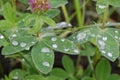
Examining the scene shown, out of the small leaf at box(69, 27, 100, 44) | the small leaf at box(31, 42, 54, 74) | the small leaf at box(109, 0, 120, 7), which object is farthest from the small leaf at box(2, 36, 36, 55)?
the small leaf at box(109, 0, 120, 7)

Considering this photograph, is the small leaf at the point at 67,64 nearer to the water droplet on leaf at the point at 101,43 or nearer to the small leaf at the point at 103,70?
the small leaf at the point at 103,70

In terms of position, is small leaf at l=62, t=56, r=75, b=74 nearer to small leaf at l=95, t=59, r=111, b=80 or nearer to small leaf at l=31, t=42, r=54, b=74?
small leaf at l=95, t=59, r=111, b=80

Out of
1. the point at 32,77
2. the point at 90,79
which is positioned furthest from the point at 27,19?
the point at 90,79

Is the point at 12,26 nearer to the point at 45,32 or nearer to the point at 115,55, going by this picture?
the point at 45,32

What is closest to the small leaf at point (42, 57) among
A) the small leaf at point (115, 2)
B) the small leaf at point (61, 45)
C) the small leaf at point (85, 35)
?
the small leaf at point (61, 45)

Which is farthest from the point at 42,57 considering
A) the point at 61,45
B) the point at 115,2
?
the point at 115,2
